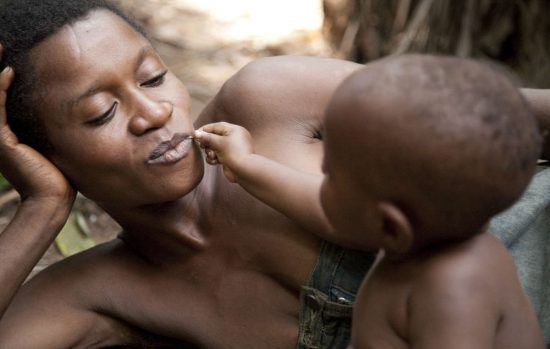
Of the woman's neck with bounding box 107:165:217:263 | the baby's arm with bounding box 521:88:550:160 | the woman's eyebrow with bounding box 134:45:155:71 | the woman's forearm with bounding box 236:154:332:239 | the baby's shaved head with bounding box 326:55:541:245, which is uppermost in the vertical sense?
the baby's shaved head with bounding box 326:55:541:245

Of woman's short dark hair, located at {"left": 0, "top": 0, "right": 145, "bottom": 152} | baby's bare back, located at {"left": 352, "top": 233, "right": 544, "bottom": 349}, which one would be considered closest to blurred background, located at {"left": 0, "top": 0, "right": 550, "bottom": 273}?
woman's short dark hair, located at {"left": 0, "top": 0, "right": 145, "bottom": 152}

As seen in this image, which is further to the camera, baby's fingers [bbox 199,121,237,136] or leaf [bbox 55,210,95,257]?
leaf [bbox 55,210,95,257]

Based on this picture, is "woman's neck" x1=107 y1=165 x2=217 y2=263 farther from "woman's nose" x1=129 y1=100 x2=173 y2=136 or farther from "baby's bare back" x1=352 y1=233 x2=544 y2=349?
"baby's bare back" x1=352 y1=233 x2=544 y2=349

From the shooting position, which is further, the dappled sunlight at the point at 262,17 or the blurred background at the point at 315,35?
the dappled sunlight at the point at 262,17

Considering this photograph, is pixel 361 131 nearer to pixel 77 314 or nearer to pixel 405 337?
pixel 405 337

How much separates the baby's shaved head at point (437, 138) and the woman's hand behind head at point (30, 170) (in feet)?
2.76

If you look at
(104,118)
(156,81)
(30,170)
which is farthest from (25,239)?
(156,81)

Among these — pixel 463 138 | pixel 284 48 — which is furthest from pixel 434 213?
pixel 284 48

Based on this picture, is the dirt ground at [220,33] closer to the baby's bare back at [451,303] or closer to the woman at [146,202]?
the woman at [146,202]

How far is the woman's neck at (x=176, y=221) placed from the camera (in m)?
1.97

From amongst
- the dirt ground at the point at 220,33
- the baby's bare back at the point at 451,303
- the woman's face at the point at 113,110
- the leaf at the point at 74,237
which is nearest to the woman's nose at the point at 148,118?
the woman's face at the point at 113,110

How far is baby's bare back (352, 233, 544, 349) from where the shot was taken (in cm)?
131

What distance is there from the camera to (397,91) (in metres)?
1.25

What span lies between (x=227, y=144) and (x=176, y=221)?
0.30 metres
